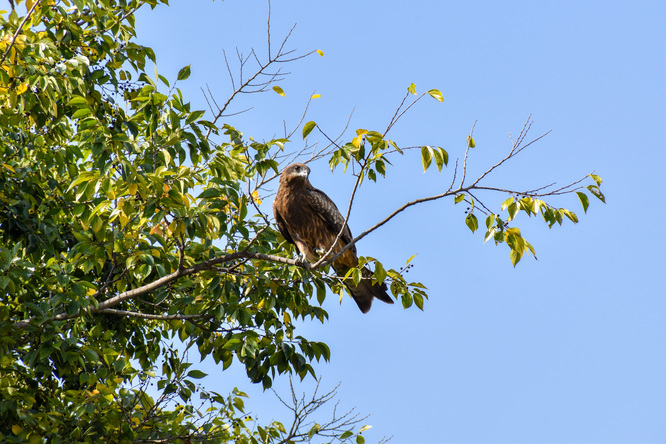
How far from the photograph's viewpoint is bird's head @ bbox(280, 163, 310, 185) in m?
6.16

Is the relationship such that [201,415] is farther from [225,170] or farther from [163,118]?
[163,118]

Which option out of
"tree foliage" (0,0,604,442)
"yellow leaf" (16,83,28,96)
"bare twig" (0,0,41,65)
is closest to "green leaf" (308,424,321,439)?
"tree foliage" (0,0,604,442)

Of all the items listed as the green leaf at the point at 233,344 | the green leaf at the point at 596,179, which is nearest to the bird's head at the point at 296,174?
the green leaf at the point at 233,344

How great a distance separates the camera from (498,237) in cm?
363

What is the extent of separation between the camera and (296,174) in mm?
6164

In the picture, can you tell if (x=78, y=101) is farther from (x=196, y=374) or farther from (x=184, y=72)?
(x=196, y=374)

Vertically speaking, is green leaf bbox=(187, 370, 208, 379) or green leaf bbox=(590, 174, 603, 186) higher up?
green leaf bbox=(590, 174, 603, 186)

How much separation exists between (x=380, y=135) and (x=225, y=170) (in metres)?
1.21

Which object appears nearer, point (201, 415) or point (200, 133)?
point (200, 133)

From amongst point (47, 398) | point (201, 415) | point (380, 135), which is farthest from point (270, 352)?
point (380, 135)

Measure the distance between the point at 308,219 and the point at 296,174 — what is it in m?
0.42

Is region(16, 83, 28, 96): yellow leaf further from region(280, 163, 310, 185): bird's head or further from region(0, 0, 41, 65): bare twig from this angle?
region(280, 163, 310, 185): bird's head

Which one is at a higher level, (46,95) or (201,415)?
(46,95)

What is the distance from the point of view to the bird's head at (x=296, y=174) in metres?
6.16
